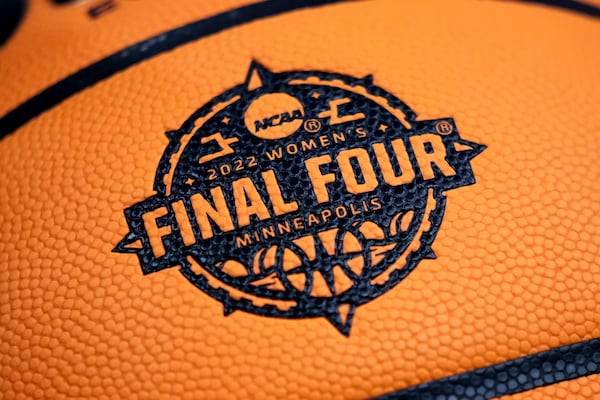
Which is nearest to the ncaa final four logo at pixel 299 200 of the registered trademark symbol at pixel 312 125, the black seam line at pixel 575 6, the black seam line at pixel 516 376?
the registered trademark symbol at pixel 312 125

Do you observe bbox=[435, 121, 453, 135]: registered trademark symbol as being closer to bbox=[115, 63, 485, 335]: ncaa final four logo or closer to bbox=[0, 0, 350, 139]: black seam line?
bbox=[115, 63, 485, 335]: ncaa final four logo

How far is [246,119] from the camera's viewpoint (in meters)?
0.88

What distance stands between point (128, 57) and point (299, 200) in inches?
14.6

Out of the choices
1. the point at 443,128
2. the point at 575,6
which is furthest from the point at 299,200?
the point at 575,6

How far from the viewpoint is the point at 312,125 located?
0.87 meters

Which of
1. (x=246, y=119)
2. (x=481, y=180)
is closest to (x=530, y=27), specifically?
(x=481, y=180)

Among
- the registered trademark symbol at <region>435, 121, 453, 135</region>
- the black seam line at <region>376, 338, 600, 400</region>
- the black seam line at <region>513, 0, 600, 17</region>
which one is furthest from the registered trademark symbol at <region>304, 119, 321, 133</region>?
the black seam line at <region>513, 0, 600, 17</region>

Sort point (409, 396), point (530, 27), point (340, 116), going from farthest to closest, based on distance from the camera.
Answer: point (530, 27) → point (340, 116) → point (409, 396)

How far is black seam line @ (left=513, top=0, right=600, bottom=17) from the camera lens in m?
1.13

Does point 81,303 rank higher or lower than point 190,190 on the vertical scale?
lower

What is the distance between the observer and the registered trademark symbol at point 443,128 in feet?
2.87

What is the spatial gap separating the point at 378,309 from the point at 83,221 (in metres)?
0.41

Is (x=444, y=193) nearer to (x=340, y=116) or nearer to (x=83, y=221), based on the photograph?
(x=340, y=116)

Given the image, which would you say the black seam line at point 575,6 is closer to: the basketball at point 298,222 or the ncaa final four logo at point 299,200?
the basketball at point 298,222
